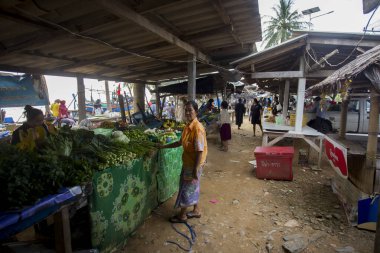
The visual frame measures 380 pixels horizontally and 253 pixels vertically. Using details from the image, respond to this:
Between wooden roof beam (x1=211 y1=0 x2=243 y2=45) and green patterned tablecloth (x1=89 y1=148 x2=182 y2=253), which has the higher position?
wooden roof beam (x1=211 y1=0 x2=243 y2=45)

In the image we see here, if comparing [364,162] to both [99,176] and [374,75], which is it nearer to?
[374,75]

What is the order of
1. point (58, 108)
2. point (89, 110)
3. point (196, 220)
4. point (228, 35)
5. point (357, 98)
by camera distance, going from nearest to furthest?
point (196, 220) < point (228, 35) < point (357, 98) < point (58, 108) < point (89, 110)

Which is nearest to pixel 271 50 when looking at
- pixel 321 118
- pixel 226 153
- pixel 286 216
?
pixel 226 153

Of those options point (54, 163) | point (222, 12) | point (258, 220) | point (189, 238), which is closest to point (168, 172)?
point (189, 238)

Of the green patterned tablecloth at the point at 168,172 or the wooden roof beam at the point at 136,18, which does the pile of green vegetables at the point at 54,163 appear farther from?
the wooden roof beam at the point at 136,18

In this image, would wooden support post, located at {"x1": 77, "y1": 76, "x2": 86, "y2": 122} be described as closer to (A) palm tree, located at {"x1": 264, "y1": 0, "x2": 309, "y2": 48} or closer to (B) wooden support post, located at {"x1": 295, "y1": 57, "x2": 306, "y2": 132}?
(B) wooden support post, located at {"x1": 295, "y1": 57, "x2": 306, "y2": 132}

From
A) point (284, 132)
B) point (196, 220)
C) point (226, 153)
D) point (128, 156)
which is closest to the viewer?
point (128, 156)

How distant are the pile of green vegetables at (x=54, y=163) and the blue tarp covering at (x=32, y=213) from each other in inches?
2.3

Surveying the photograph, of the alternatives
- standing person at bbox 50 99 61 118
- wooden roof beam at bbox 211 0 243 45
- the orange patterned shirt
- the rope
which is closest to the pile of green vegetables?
the orange patterned shirt

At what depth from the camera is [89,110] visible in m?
20.6

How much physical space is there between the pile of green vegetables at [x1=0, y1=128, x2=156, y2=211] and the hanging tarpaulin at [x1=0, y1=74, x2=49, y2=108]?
410 centimetres

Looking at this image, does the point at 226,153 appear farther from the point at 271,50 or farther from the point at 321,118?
the point at 321,118

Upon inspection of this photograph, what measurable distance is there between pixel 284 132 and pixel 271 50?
253cm

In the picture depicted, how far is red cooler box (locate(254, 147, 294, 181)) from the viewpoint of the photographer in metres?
5.38
